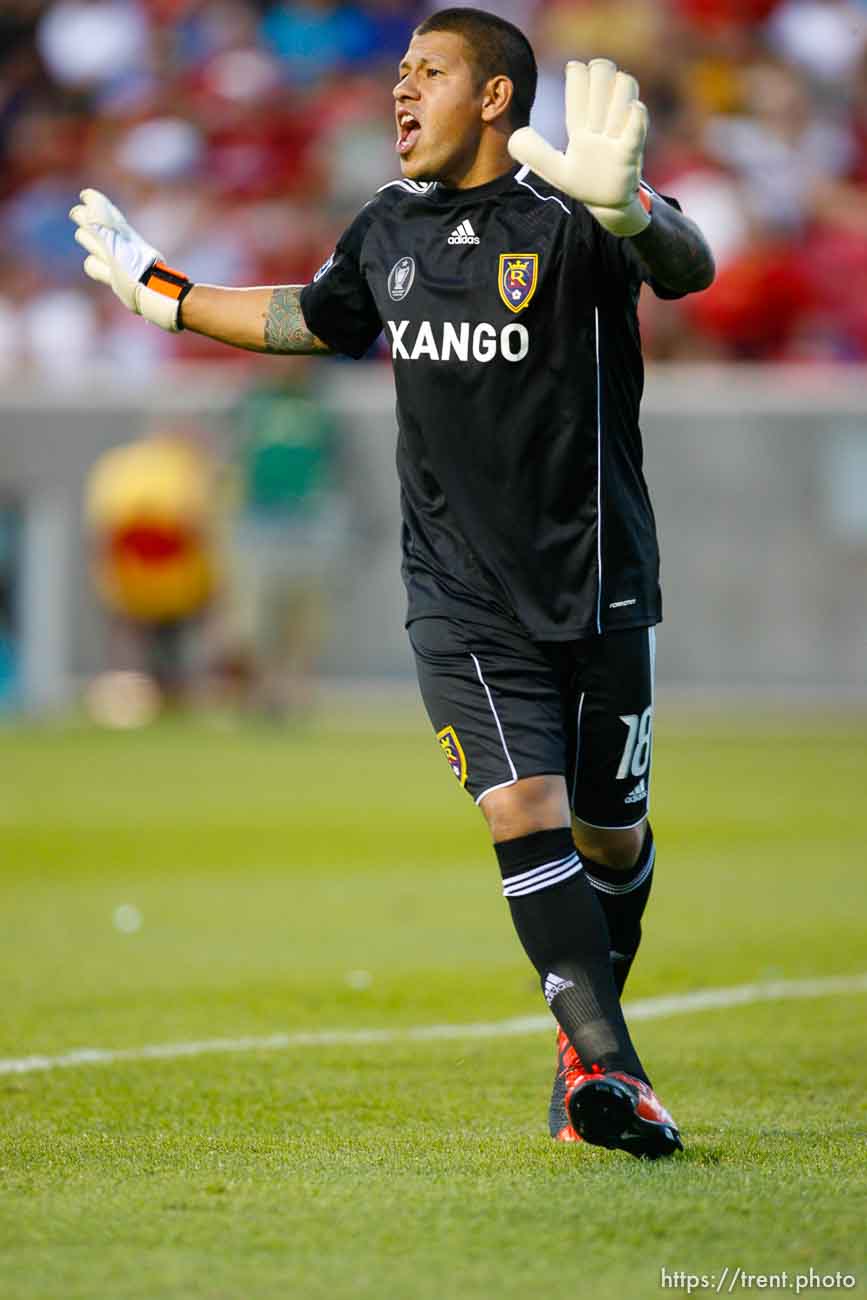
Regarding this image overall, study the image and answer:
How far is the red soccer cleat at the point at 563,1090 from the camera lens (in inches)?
175

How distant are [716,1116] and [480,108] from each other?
223 centimetres

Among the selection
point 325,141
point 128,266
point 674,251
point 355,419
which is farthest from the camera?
point 325,141

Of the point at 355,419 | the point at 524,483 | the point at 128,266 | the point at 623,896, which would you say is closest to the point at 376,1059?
the point at 623,896

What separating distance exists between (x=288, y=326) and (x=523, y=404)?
710 mm

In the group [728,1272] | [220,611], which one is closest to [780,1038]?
[728,1272]

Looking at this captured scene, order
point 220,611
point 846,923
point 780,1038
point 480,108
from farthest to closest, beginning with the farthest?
point 220,611 < point 846,923 < point 780,1038 < point 480,108

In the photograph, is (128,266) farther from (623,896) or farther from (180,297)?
(623,896)

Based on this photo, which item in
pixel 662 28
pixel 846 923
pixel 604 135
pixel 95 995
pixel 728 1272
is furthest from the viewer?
pixel 662 28

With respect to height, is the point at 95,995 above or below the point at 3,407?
below

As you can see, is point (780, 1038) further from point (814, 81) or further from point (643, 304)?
point (814, 81)

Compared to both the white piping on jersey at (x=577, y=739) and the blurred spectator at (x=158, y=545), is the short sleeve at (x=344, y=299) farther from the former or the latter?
the blurred spectator at (x=158, y=545)

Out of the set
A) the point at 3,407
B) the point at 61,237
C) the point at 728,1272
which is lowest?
the point at 728,1272

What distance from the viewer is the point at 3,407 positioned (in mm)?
18125

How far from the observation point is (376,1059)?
5594 millimetres
